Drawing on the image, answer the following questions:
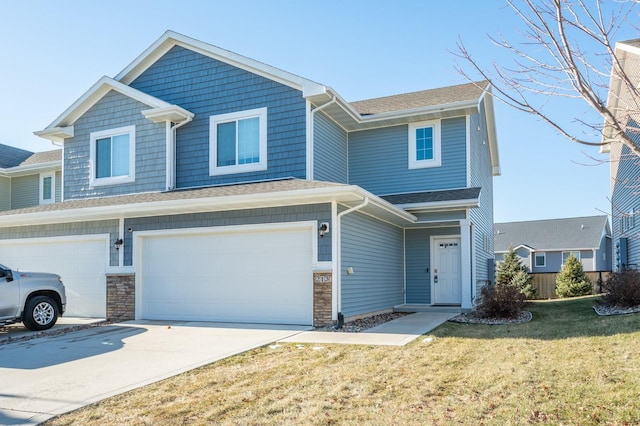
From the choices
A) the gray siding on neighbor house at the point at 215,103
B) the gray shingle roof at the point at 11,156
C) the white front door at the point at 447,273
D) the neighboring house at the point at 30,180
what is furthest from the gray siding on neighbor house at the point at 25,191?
the white front door at the point at 447,273

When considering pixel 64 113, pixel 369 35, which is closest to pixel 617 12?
pixel 369 35

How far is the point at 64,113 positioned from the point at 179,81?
3.65m

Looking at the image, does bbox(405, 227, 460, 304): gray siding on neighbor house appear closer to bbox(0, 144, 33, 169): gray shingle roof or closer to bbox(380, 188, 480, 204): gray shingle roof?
bbox(380, 188, 480, 204): gray shingle roof

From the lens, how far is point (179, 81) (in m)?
15.4

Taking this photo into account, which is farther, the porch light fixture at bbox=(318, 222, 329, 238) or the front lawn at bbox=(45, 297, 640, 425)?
the porch light fixture at bbox=(318, 222, 329, 238)

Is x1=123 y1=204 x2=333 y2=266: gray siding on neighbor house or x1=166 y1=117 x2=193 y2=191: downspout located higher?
x1=166 y1=117 x2=193 y2=191: downspout

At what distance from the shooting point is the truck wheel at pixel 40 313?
445 inches

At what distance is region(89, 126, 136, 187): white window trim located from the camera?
15.1 metres

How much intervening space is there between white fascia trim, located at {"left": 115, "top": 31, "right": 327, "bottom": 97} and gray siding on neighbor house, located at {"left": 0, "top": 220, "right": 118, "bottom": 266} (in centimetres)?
469

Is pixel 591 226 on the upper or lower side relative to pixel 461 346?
upper

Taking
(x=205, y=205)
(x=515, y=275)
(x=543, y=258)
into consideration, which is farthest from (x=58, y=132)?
(x=543, y=258)

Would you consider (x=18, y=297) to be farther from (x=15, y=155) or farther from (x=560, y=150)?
(x=15, y=155)

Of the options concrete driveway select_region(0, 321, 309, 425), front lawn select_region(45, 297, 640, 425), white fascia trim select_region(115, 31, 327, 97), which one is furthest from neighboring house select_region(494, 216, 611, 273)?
concrete driveway select_region(0, 321, 309, 425)

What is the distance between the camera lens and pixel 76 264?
47.2ft
